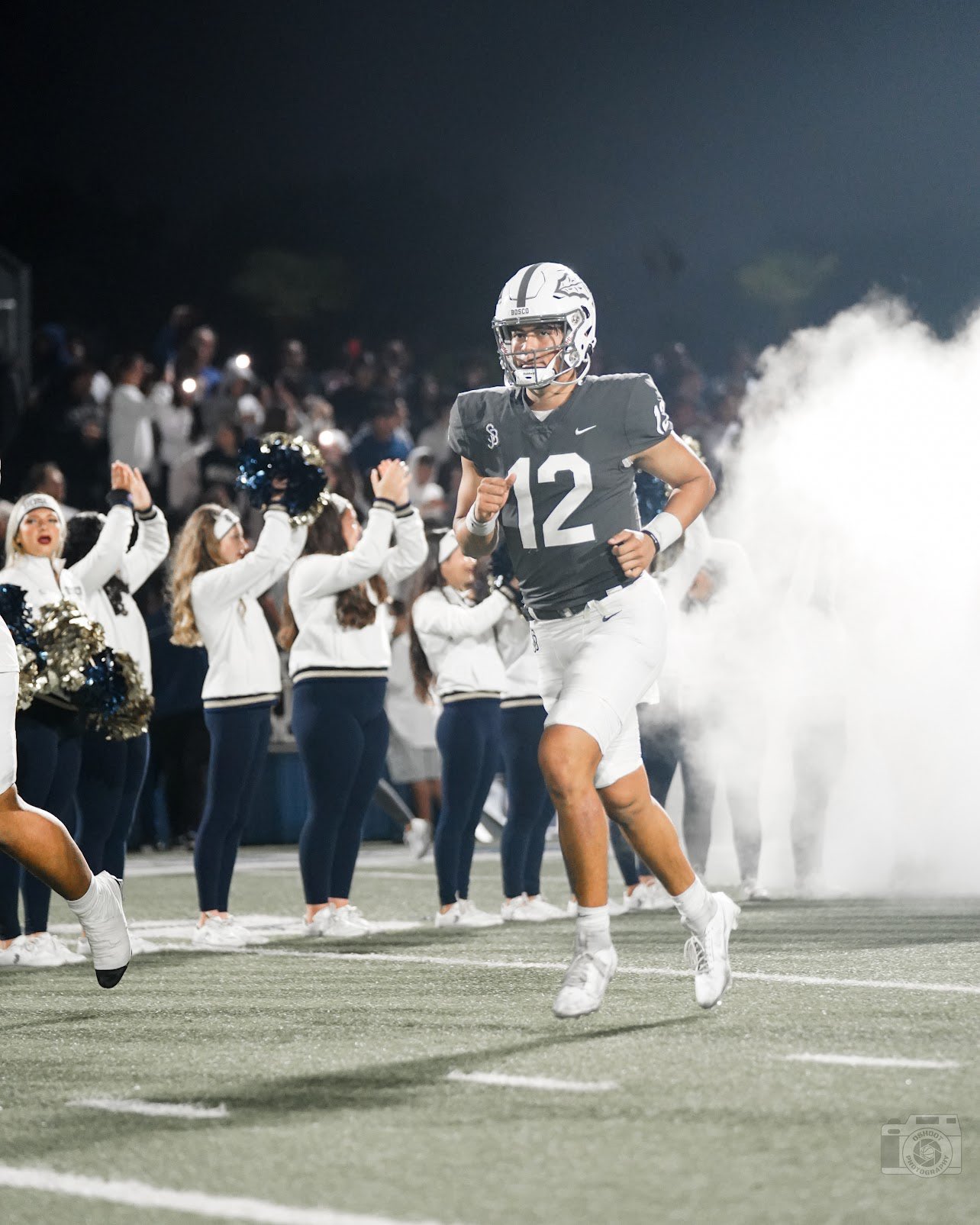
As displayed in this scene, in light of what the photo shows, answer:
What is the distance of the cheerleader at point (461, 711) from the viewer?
8555 mm

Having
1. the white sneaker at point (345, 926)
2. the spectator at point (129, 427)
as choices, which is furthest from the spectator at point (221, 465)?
the white sneaker at point (345, 926)

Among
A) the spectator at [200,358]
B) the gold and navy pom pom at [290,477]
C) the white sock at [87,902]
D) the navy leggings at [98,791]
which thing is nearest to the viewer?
the white sock at [87,902]

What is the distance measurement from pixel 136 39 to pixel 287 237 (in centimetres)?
308

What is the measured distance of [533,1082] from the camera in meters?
4.26

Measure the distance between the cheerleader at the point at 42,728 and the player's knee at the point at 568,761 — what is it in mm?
2914

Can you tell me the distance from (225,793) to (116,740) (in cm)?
52

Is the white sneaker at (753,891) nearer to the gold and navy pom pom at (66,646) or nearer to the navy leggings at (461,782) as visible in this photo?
the navy leggings at (461,782)

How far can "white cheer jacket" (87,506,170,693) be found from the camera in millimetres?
8016

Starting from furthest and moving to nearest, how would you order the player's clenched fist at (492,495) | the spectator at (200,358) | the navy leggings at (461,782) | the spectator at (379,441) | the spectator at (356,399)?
the spectator at (356,399) → the spectator at (379,441) → the spectator at (200,358) → the navy leggings at (461,782) → the player's clenched fist at (492,495)

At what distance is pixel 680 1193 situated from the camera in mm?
3186

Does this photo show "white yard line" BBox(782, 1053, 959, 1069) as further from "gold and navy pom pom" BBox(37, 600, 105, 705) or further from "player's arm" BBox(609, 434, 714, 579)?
"gold and navy pom pom" BBox(37, 600, 105, 705)

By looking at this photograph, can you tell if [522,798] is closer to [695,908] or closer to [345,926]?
[345,926]

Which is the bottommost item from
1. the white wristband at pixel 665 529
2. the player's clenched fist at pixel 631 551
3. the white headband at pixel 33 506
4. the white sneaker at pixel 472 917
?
the white sneaker at pixel 472 917

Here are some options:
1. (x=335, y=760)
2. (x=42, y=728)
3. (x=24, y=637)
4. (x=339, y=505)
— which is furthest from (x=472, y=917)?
(x=24, y=637)
